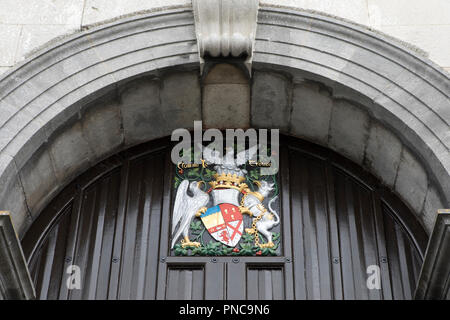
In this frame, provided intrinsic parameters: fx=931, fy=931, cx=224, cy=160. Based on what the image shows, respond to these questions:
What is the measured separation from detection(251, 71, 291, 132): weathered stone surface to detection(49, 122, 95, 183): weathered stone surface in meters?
1.54

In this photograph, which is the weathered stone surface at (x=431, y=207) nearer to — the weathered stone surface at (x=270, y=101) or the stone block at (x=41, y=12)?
the weathered stone surface at (x=270, y=101)

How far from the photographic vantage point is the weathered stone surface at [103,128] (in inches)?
316

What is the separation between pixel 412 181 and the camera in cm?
778

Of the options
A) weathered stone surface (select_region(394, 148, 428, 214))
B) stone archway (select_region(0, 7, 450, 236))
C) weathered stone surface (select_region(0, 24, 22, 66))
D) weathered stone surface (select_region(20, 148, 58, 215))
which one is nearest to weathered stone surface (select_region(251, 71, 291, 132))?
stone archway (select_region(0, 7, 450, 236))

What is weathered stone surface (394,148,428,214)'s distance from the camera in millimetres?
7621

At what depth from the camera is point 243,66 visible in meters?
7.96

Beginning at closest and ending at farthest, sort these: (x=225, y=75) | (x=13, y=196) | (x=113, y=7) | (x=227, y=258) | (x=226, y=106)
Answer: (x=13, y=196) → (x=227, y=258) → (x=225, y=75) → (x=113, y=7) → (x=226, y=106)

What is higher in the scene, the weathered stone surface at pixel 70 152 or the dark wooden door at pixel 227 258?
the weathered stone surface at pixel 70 152

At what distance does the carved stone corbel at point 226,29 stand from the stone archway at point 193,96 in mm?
156

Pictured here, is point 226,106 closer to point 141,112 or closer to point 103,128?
point 141,112

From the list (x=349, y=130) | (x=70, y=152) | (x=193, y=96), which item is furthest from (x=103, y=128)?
(x=349, y=130)

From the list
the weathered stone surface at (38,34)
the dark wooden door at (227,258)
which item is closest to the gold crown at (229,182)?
the dark wooden door at (227,258)

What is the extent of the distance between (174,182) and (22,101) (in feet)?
5.05

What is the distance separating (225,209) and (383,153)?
4.72 ft
